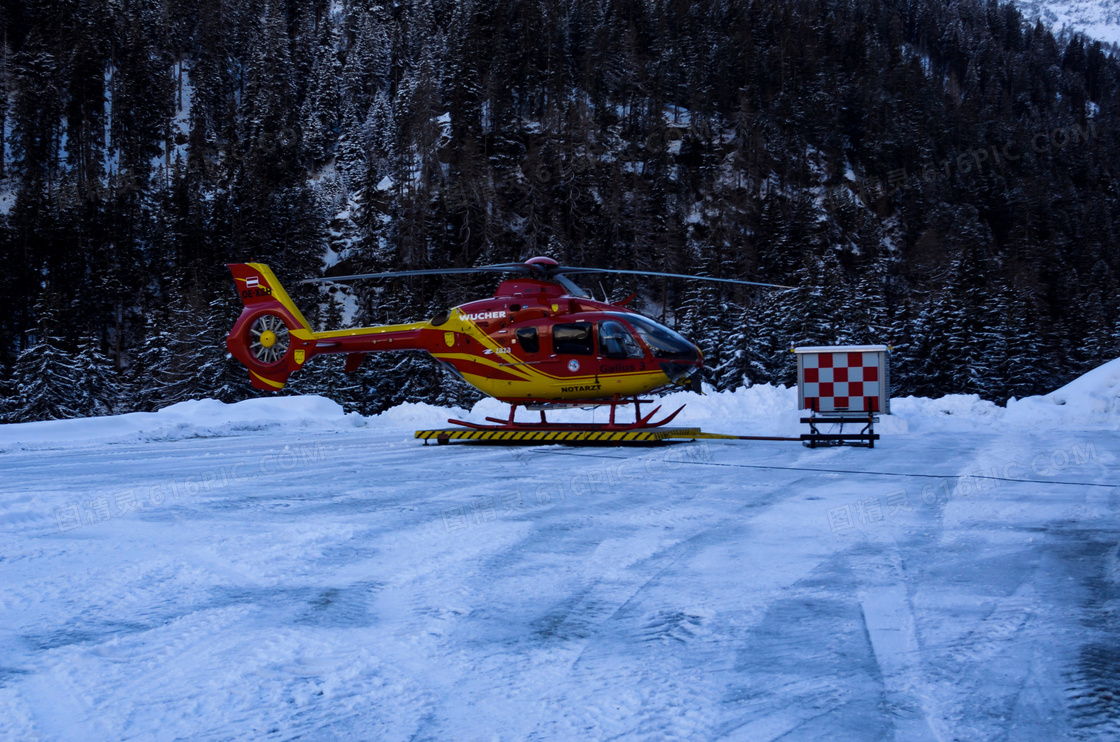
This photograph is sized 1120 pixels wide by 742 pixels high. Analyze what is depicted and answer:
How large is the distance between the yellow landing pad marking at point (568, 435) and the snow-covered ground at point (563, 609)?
11.6 feet

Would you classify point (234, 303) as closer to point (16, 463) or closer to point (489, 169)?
point (489, 169)

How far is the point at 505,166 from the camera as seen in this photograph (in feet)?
205

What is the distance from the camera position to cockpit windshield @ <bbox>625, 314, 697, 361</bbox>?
33.7ft

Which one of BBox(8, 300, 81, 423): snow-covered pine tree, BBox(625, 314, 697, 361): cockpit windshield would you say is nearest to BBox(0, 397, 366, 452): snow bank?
BBox(625, 314, 697, 361): cockpit windshield

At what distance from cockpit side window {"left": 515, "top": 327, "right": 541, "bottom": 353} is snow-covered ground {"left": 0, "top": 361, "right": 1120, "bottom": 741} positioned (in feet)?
16.3

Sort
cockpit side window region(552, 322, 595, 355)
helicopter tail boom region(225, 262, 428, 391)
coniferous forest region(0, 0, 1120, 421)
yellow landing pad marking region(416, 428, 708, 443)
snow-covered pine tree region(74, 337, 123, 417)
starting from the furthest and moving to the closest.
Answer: coniferous forest region(0, 0, 1120, 421) → snow-covered pine tree region(74, 337, 123, 417) → helicopter tail boom region(225, 262, 428, 391) → cockpit side window region(552, 322, 595, 355) → yellow landing pad marking region(416, 428, 708, 443)

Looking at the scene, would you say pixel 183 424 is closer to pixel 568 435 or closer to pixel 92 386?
pixel 568 435

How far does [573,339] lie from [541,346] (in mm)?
534

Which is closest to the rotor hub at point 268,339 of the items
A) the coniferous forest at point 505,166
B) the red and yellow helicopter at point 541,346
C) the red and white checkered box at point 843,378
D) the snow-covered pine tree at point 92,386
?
the red and yellow helicopter at point 541,346

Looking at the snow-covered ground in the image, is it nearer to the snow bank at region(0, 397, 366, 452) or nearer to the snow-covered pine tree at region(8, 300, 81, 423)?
the snow bank at region(0, 397, 366, 452)

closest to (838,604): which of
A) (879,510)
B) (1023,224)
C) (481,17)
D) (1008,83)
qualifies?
(879,510)

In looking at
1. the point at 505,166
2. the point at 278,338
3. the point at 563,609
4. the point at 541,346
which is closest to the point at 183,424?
the point at 278,338

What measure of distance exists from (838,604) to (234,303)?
45952mm

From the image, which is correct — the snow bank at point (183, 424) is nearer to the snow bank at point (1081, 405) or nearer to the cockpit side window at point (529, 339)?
the cockpit side window at point (529, 339)
